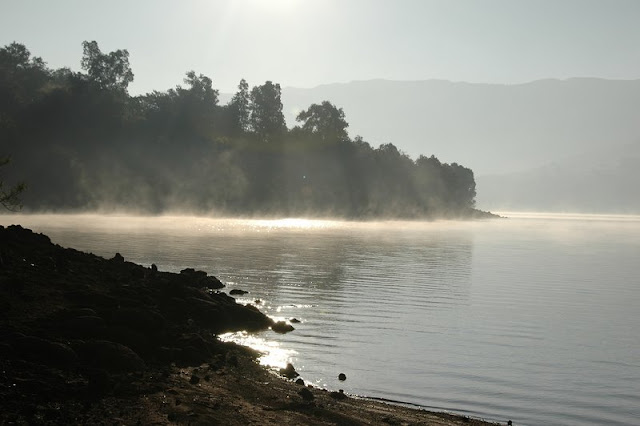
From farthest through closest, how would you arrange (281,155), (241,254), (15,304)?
(281,155)
(241,254)
(15,304)

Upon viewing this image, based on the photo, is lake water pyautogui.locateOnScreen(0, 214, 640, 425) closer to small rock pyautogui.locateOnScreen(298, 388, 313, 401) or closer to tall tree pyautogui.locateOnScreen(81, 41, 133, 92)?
small rock pyautogui.locateOnScreen(298, 388, 313, 401)

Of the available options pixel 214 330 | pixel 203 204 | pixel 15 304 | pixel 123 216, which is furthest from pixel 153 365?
pixel 203 204

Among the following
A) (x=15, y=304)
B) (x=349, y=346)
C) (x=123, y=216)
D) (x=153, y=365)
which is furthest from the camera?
(x=123, y=216)

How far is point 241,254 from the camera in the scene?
6400 centimetres

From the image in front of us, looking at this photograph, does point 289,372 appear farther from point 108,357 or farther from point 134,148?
point 134,148

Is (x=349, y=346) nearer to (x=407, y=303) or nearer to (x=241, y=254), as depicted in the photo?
(x=407, y=303)

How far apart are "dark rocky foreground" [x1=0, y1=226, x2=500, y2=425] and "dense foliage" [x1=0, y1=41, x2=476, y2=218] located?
131 meters

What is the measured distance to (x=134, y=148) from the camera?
170250mm

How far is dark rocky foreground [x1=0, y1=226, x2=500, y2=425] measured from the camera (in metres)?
13.3

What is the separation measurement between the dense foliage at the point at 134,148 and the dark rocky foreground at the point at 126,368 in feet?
429

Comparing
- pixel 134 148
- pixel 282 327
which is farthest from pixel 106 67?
pixel 282 327

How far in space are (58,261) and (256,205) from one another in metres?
157

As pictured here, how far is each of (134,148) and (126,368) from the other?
533 feet

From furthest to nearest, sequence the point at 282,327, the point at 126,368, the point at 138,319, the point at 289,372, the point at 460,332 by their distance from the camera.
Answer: the point at 460,332
the point at 282,327
the point at 138,319
the point at 289,372
the point at 126,368
